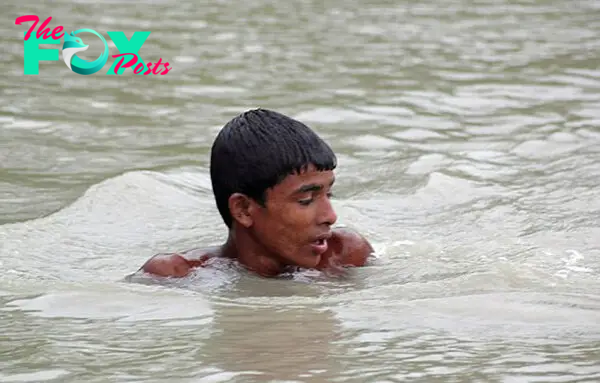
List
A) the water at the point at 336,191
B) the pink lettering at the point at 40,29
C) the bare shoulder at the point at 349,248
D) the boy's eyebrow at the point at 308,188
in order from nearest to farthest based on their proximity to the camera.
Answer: the water at the point at 336,191 < the boy's eyebrow at the point at 308,188 < the bare shoulder at the point at 349,248 < the pink lettering at the point at 40,29

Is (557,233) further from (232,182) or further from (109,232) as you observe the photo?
(109,232)

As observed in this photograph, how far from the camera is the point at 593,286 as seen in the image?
17.4 ft

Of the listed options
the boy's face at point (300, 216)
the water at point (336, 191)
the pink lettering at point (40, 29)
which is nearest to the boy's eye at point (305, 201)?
the boy's face at point (300, 216)

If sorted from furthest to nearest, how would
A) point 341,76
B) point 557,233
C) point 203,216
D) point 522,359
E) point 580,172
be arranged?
point 341,76, point 580,172, point 203,216, point 557,233, point 522,359

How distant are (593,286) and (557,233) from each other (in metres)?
1.14

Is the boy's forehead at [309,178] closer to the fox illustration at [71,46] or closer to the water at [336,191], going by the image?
the water at [336,191]

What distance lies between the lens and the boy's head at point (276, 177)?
5.32 metres

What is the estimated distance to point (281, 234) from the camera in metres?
5.43

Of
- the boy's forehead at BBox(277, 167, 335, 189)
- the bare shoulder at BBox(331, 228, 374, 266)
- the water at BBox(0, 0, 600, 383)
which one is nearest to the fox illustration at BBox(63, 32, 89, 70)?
the water at BBox(0, 0, 600, 383)

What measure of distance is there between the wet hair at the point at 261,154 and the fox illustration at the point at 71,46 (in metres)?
6.46

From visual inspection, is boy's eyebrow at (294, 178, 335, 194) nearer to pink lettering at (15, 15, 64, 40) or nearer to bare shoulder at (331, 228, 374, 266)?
bare shoulder at (331, 228, 374, 266)

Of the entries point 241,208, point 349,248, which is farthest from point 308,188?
point 349,248

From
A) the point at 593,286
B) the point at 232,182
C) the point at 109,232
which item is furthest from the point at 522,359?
the point at 109,232

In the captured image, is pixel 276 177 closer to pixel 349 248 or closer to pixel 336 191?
pixel 349 248
